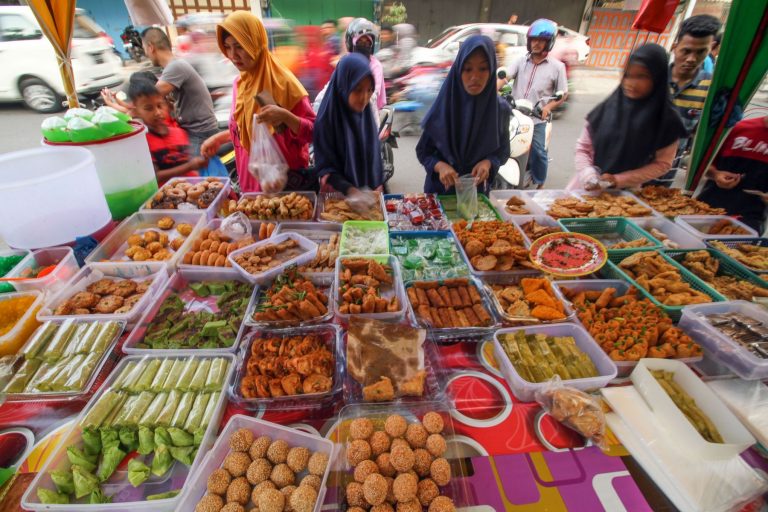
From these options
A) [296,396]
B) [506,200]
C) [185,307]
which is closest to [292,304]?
[296,396]

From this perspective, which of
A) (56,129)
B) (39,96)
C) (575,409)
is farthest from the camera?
(39,96)

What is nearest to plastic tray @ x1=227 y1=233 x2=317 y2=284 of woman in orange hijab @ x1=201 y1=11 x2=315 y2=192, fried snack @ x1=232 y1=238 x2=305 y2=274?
fried snack @ x1=232 y1=238 x2=305 y2=274

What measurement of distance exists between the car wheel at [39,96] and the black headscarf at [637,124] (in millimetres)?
11796

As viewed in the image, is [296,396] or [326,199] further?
[326,199]

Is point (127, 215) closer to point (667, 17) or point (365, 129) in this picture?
point (365, 129)

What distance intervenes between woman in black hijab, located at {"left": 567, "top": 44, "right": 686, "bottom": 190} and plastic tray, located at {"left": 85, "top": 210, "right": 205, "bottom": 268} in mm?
3283

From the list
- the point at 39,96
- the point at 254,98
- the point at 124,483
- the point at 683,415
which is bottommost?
the point at 124,483

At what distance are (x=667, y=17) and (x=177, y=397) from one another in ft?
19.6

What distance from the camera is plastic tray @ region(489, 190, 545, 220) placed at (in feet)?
9.72

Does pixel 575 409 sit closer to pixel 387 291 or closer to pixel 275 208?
pixel 387 291

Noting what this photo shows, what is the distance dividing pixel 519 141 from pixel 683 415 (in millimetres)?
4928

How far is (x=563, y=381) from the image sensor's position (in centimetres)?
156

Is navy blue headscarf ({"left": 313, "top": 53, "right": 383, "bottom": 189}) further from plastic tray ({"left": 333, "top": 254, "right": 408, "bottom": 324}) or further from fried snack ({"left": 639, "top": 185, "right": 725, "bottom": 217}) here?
fried snack ({"left": 639, "top": 185, "right": 725, "bottom": 217})

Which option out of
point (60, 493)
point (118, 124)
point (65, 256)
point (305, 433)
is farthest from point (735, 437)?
point (118, 124)
